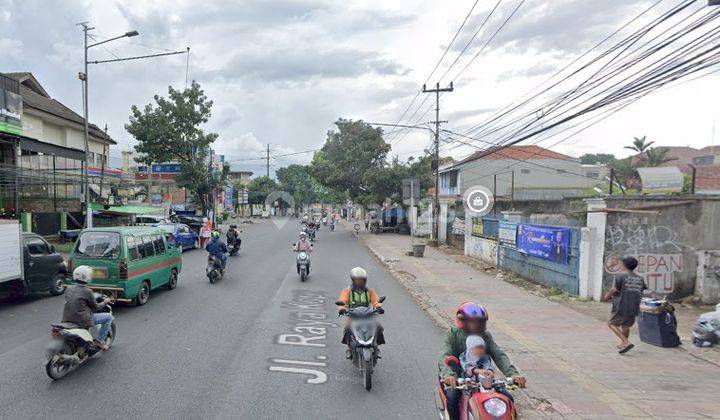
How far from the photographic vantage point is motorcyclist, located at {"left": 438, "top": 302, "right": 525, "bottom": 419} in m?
3.94

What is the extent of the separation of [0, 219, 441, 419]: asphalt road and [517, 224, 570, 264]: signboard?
14.5ft

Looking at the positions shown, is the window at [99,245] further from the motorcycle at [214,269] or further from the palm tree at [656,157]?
the palm tree at [656,157]

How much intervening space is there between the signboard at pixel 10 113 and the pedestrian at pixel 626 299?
2180 centimetres

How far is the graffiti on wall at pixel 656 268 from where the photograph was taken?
1106 cm

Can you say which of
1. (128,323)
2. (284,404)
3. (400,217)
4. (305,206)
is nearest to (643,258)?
(284,404)

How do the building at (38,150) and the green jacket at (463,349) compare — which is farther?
the building at (38,150)

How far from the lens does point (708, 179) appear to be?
26891mm

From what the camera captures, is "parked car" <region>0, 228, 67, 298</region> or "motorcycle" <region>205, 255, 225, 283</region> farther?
"motorcycle" <region>205, 255, 225, 283</region>

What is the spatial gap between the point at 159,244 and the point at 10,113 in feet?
Result: 41.4

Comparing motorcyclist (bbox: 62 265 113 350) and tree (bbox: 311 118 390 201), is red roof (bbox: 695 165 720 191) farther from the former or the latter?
motorcyclist (bbox: 62 265 113 350)

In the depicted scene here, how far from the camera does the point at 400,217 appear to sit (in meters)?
42.4

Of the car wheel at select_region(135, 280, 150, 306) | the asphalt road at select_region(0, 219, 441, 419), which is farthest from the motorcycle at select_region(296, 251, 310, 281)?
the car wheel at select_region(135, 280, 150, 306)

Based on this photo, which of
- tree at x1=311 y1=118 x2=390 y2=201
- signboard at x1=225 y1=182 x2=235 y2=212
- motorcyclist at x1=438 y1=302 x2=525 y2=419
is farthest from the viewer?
signboard at x1=225 y1=182 x2=235 y2=212

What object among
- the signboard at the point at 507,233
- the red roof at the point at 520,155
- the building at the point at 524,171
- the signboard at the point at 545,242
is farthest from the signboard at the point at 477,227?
the red roof at the point at 520,155
